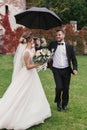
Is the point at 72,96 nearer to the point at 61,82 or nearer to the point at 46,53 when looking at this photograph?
the point at 61,82

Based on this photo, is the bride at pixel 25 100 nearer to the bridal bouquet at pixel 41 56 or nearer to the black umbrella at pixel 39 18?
the bridal bouquet at pixel 41 56

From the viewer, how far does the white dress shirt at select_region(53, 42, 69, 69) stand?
11.0m

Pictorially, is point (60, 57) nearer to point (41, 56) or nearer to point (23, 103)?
point (41, 56)

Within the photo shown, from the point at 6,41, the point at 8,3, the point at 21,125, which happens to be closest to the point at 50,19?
the point at 21,125

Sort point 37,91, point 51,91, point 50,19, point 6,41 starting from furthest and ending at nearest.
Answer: point 6,41
point 51,91
point 50,19
point 37,91

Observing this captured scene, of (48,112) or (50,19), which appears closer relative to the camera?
(48,112)

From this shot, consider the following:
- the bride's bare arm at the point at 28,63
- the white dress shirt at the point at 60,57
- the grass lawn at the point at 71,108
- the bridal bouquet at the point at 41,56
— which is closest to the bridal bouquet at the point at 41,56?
the bridal bouquet at the point at 41,56

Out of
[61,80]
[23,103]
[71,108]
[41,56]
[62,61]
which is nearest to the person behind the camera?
[23,103]

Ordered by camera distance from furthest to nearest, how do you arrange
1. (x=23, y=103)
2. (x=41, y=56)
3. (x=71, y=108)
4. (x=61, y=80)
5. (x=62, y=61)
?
1. (x=71, y=108)
2. (x=61, y=80)
3. (x=62, y=61)
4. (x=41, y=56)
5. (x=23, y=103)

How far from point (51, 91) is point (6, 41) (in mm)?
22005

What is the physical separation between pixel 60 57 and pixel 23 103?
1.99 m

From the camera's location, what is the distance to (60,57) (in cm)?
1105

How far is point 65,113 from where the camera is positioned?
1130 centimetres

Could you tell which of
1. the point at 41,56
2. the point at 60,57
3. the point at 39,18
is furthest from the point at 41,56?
the point at 39,18
